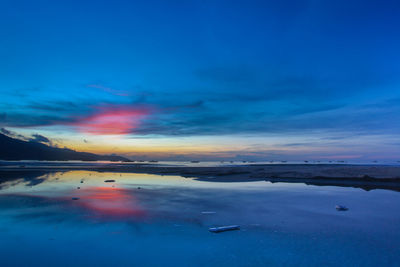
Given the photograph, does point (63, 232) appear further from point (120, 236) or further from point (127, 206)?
point (127, 206)

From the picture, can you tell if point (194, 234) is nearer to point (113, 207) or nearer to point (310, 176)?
point (113, 207)

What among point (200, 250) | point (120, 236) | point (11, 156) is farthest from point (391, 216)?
point (11, 156)

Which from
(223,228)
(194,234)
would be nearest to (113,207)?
(194,234)

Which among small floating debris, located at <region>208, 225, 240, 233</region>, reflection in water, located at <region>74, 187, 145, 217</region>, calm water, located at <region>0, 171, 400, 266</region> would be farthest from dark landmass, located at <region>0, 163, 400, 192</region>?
small floating debris, located at <region>208, 225, 240, 233</region>

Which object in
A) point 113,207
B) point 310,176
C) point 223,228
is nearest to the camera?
point 223,228

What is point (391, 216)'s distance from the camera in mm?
13414

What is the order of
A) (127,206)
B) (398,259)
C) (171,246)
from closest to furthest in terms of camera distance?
(398,259), (171,246), (127,206)

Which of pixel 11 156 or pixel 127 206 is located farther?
pixel 11 156

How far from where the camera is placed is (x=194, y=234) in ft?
33.2

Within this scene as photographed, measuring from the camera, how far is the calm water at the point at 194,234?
771 cm

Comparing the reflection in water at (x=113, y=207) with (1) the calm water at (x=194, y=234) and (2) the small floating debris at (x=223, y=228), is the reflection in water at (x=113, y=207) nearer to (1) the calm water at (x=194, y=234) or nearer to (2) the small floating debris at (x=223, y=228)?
(1) the calm water at (x=194, y=234)

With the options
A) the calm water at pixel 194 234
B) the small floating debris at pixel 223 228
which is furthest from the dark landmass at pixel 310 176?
the small floating debris at pixel 223 228

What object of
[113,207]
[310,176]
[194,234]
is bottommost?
[194,234]

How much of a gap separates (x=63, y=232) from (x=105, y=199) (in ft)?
27.5
